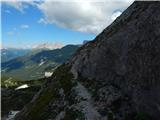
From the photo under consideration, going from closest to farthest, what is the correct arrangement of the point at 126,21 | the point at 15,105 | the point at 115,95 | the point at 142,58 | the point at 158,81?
1. the point at 158,81
2. the point at 142,58
3. the point at 115,95
4. the point at 126,21
5. the point at 15,105

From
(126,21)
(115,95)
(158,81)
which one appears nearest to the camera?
(158,81)

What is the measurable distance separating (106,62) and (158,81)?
1076 centimetres

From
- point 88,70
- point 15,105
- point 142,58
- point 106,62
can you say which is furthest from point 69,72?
point 15,105

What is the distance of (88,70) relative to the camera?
4453 centimetres

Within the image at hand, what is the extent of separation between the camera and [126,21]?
42438 mm

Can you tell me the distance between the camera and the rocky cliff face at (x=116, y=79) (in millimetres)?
34750

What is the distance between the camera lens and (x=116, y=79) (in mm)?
40094

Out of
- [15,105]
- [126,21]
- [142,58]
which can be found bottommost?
[15,105]

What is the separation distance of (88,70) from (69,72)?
12.1 ft

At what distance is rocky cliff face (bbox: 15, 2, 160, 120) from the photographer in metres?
34.8

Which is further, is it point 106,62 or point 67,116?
point 106,62

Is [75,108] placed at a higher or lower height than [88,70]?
lower

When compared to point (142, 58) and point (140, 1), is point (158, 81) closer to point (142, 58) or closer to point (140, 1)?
point (142, 58)

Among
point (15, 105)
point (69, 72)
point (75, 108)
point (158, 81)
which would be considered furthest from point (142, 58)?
point (15, 105)
